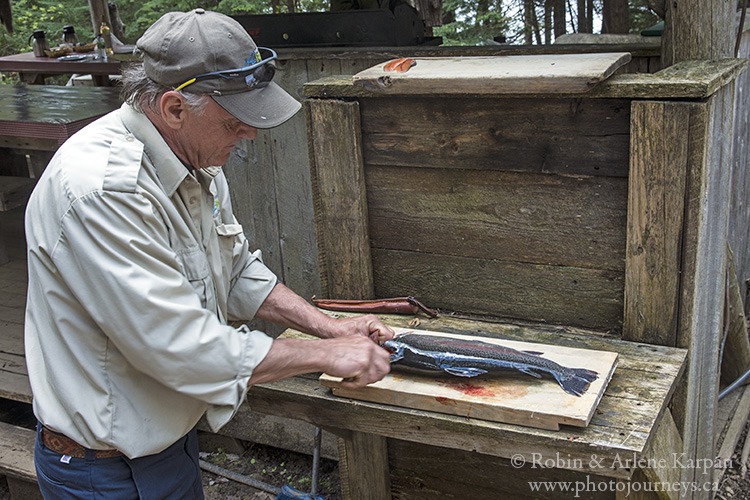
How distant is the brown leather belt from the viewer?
209cm

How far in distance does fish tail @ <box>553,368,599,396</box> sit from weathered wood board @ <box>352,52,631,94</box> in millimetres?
825

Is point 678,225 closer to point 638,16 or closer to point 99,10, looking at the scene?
point 99,10

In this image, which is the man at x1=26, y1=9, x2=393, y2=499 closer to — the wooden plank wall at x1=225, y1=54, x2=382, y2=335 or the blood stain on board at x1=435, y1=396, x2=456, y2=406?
the blood stain on board at x1=435, y1=396, x2=456, y2=406

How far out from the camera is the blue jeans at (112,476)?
210cm

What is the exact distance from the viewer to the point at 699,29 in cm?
269

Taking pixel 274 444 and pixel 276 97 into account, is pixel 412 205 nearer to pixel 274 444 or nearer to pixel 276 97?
pixel 276 97

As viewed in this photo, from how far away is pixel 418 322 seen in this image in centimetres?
258

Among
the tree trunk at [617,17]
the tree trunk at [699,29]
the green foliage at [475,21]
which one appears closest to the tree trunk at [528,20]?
the green foliage at [475,21]

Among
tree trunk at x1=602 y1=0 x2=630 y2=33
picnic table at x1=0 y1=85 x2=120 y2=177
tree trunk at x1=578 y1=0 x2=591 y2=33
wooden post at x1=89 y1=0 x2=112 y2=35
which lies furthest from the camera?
tree trunk at x1=578 y1=0 x2=591 y2=33

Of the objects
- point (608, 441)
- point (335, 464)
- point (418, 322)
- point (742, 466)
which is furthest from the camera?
point (335, 464)

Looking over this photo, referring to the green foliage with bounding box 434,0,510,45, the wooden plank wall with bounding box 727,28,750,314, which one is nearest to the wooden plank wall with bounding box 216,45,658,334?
the wooden plank wall with bounding box 727,28,750,314

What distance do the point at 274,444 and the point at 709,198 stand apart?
318cm

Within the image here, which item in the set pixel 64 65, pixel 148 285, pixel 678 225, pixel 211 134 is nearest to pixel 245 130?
pixel 211 134

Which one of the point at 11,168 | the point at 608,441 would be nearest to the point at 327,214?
the point at 608,441
